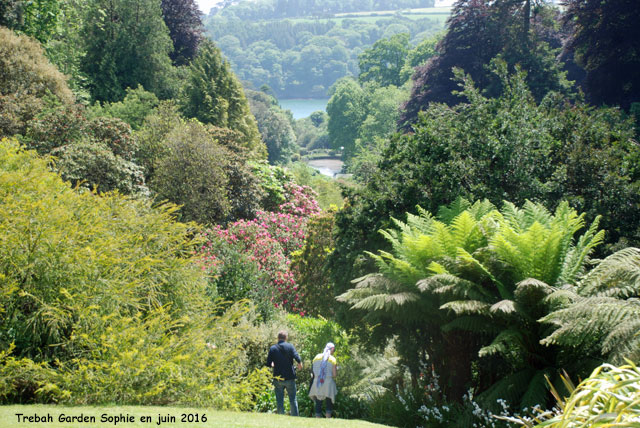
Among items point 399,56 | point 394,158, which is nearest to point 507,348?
point 394,158

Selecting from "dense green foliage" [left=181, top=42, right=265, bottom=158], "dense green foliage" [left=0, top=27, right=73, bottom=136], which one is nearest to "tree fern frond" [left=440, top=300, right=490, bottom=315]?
"dense green foliage" [left=0, top=27, right=73, bottom=136]

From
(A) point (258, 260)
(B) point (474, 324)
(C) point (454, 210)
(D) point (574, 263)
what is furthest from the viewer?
(A) point (258, 260)

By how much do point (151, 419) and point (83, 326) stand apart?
6.79 ft

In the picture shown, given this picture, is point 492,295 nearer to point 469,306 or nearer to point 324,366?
point 469,306

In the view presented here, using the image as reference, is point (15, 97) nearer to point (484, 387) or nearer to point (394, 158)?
point (394, 158)

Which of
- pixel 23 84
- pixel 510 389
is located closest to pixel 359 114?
pixel 23 84

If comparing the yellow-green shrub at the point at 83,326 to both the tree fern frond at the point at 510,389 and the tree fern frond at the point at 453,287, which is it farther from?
the tree fern frond at the point at 510,389

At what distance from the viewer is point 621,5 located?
2084 centimetres

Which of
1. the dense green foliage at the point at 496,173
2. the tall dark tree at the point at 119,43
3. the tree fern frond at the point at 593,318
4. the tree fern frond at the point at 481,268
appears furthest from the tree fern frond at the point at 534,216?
the tall dark tree at the point at 119,43

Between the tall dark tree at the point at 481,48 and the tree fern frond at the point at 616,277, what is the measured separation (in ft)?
71.7

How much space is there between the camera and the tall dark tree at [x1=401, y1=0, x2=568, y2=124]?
92.2 ft

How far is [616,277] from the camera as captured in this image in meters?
6.29

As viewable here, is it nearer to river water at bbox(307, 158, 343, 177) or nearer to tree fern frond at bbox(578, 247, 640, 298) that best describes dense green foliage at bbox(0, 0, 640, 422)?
tree fern frond at bbox(578, 247, 640, 298)

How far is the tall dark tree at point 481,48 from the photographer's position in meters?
28.1
